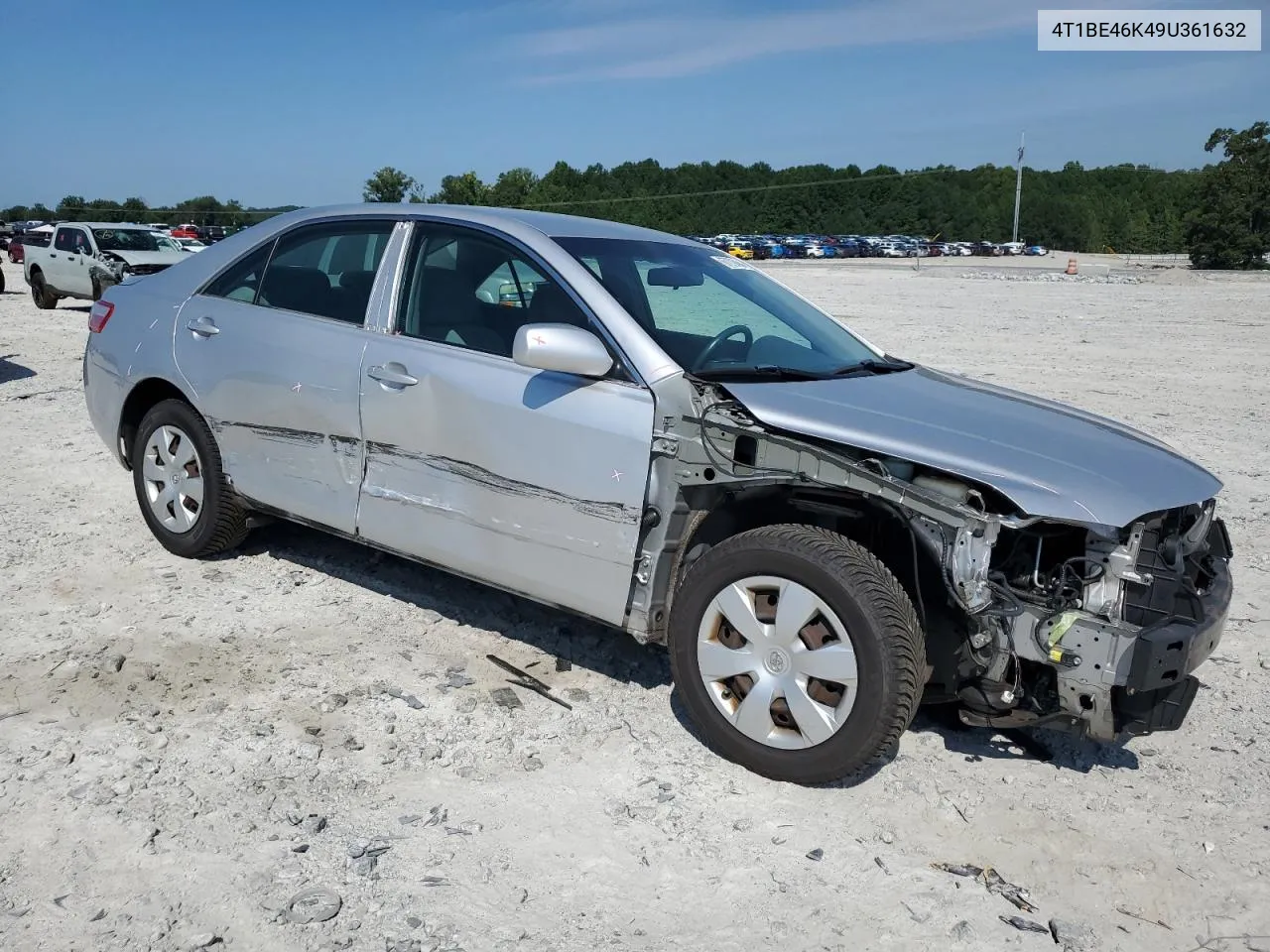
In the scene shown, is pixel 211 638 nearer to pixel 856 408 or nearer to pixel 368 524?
pixel 368 524

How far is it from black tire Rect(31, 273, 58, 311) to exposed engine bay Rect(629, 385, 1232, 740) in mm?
19734

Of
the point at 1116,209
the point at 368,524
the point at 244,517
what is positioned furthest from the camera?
the point at 1116,209

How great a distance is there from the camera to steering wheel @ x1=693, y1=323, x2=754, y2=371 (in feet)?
13.0

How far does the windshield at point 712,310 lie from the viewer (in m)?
4.10

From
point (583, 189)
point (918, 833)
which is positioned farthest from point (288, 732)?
point (583, 189)

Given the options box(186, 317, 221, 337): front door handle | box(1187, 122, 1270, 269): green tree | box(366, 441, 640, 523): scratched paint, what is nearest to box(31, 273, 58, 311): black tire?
box(186, 317, 221, 337): front door handle

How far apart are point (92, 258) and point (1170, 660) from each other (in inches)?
770

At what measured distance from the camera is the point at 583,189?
121 meters

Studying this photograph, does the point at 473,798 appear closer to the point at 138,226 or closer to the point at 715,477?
the point at 715,477

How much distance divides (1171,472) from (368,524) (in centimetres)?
304

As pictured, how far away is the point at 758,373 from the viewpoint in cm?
399

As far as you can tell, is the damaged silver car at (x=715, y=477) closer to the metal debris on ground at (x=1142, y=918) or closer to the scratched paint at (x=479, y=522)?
the scratched paint at (x=479, y=522)

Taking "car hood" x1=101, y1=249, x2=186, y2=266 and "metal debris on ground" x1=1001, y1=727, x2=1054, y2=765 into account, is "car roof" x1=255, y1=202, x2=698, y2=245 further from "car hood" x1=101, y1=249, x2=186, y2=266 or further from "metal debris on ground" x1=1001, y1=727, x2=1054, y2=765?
"car hood" x1=101, y1=249, x2=186, y2=266

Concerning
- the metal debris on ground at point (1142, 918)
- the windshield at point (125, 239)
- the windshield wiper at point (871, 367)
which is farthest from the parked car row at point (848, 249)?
the metal debris on ground at point (1142, 918)
